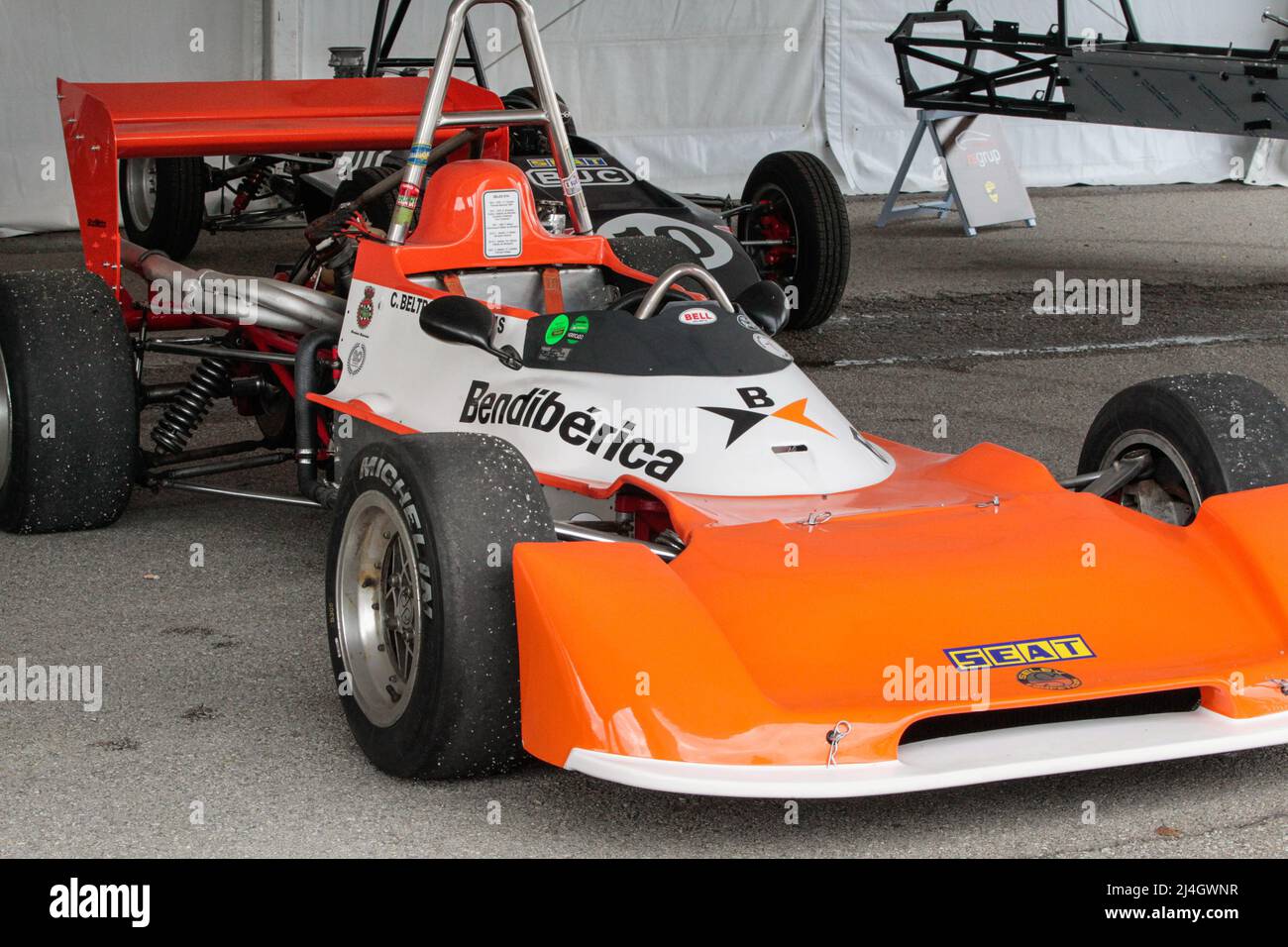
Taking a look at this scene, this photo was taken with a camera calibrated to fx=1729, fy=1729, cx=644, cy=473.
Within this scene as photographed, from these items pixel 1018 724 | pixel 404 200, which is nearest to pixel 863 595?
pixel 1018 724

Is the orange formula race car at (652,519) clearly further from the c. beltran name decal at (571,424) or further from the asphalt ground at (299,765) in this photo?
the asphalt ground at (299,765)

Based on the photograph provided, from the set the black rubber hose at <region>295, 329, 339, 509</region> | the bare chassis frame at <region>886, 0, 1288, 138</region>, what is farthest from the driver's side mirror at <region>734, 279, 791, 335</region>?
the bare chassis frame at <region>886, 0, 1288, 138</region>

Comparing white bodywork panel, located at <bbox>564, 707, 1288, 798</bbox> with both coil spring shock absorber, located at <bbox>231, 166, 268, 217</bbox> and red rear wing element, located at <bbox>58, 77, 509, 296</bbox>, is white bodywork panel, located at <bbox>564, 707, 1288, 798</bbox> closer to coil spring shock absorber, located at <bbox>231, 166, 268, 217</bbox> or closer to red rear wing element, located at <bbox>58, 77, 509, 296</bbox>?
red rear wing element, located at <bbox>58, 77, 509, 296</bbox>

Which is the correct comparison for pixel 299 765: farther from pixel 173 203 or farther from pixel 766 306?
pixel 173 203

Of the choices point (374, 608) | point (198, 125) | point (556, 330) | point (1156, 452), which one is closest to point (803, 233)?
point (198, 125)

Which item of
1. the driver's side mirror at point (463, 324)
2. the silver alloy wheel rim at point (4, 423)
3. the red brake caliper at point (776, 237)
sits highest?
the driver's side mirror at point (463, 324)

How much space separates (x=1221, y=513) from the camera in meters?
3.47

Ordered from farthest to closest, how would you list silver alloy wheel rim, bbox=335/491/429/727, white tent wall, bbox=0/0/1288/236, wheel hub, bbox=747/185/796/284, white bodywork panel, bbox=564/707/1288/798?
1. white tent wall, bbox=0/0/1288/236
2. wheel hub, bbox=747/185/796/284
3. silver alloy wheel rim, bbox=335/491/429/727
4. white bodywork panel, bbox=564/707/1288/798

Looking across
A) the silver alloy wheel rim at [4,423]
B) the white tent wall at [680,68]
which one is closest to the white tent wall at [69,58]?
the white tent wall at [680,68]

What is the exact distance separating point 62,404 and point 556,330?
1671 mm

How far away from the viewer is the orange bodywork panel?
2.88 m

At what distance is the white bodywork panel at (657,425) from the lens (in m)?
3.83

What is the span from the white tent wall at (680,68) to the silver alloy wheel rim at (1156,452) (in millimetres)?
9163

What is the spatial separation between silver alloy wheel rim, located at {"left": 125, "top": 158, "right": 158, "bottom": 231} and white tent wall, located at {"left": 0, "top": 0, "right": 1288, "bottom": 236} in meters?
1.08
